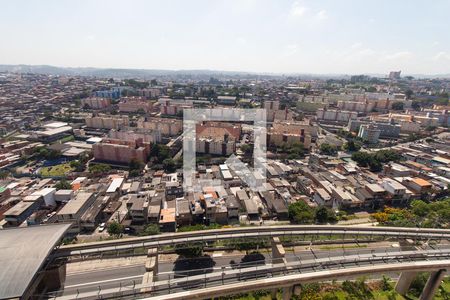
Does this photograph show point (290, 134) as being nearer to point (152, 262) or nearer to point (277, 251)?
point (277, 251)

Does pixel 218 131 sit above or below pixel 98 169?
above

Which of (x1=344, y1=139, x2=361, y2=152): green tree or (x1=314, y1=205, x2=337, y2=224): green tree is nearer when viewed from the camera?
(x1=314, y1=205, x2=337, y2=224): green tree

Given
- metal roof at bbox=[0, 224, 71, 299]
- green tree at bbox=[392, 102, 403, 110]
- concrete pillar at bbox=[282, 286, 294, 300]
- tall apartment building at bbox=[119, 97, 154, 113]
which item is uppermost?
green tree at bbox=[392, 102, 403, 110]

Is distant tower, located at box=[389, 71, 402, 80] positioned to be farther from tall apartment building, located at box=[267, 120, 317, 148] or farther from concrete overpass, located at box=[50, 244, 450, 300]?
concrete overpass, located at box=[50, 244, 450, 300]

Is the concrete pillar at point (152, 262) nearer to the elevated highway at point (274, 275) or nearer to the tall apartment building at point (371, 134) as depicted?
the elevated highway at point (274, 275)

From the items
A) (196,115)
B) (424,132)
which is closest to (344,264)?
(196,115)

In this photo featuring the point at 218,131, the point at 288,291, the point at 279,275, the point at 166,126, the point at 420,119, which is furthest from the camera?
the point at 420,119

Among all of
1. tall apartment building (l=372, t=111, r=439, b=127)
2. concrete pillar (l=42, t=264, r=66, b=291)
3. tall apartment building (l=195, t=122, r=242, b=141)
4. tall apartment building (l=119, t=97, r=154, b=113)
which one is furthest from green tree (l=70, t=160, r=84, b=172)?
tall apartment building (l=372, t=111, r=439, b=127)

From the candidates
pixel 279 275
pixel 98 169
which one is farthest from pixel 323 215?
pixel 98 169
